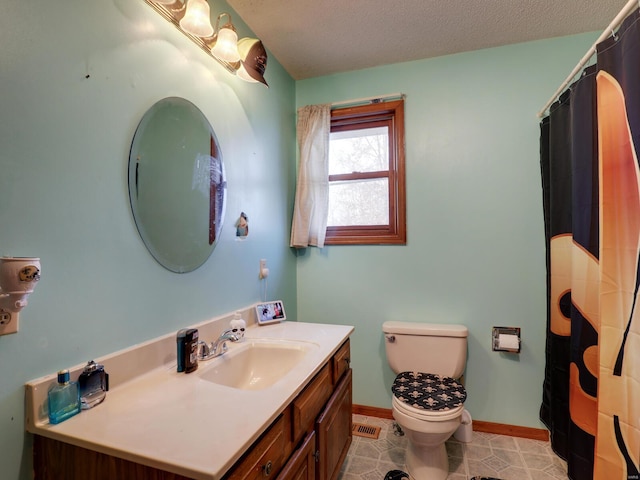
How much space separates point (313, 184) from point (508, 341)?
1.60m

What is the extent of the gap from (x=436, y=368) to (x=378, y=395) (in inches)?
19.7

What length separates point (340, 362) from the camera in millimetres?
1432

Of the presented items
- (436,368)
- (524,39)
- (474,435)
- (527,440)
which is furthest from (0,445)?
(524,39)

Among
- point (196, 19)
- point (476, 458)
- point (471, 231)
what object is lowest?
point (476, 458)

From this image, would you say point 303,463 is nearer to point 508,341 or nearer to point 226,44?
point 508,341

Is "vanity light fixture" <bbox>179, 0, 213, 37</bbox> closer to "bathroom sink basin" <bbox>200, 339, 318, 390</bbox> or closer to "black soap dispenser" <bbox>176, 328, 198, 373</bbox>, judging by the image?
"black soap dispenser" <bbox>176, 328, 198, 373</bbox>

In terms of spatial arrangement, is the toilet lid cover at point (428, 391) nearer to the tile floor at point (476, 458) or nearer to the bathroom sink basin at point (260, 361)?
the tile floor at point (476, 458)

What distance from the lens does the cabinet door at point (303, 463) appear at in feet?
3.04

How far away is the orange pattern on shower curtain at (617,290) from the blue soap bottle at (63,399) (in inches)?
63.7

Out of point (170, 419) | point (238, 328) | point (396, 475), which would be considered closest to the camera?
point (170, 419)

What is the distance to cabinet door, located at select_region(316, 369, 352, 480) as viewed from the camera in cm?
118

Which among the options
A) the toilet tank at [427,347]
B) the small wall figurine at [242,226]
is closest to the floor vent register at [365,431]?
the toilet tank at [427,347]

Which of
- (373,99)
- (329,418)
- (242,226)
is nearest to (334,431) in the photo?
(329,418)

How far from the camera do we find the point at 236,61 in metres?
1.42
